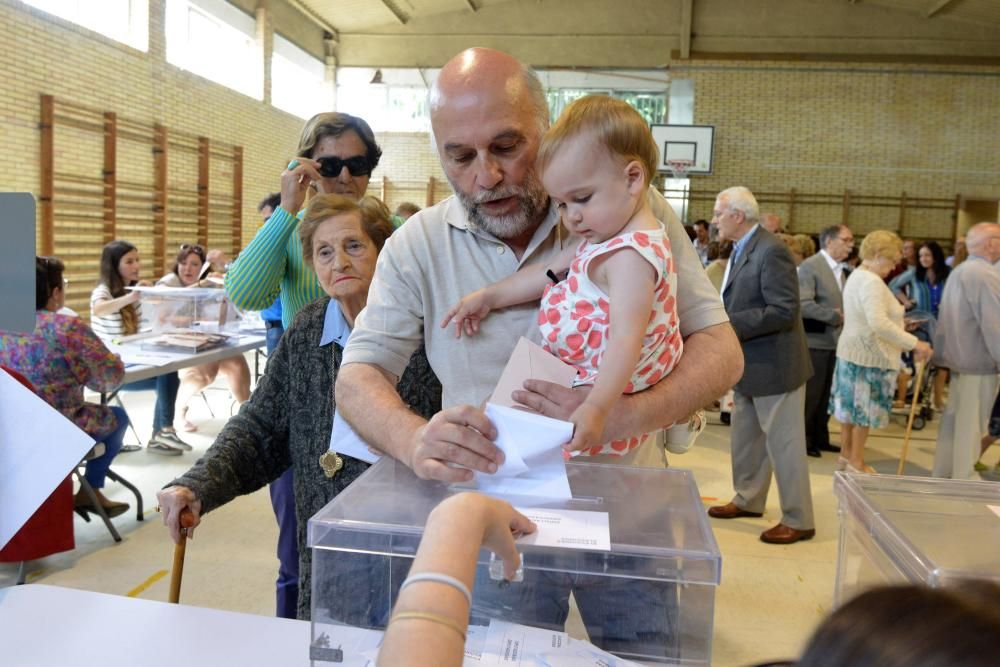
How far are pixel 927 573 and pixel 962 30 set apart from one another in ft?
56.5

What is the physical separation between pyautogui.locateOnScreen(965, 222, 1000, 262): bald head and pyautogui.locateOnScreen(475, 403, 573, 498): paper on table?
5075mm

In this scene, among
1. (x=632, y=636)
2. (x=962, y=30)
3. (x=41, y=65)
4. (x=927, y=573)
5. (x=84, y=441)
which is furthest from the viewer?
(x=962, y=30)

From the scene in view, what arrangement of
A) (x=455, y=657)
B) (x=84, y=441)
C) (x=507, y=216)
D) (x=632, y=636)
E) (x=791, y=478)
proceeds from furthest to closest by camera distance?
(x=791, y=478) < (x=507, y=216) < (x=84, y=441) < (x=632, y=636) < (x=455, y=657)

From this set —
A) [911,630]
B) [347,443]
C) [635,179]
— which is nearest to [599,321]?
[635,179]

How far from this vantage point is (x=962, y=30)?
15000 mm

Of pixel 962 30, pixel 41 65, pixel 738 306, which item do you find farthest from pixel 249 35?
pixel 962 30

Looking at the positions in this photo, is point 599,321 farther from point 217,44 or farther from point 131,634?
point 217,44

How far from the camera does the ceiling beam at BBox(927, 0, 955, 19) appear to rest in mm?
14234

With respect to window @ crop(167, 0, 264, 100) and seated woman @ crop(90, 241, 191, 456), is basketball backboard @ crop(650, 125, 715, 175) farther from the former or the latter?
seated woman @ crop(90, 241, 191, 456)

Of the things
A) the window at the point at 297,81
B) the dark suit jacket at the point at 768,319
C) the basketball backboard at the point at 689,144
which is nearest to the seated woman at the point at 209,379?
the dark suit jacket at the point at 768,319

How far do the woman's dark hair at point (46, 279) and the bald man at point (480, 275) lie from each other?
9.98ft

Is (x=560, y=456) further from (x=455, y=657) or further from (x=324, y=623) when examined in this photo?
(x=455, y=657)

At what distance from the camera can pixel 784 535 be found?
4.50m

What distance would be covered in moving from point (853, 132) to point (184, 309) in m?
13.4
